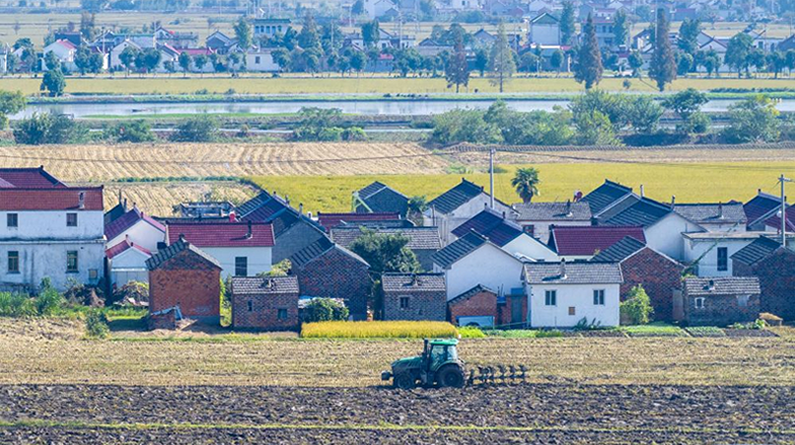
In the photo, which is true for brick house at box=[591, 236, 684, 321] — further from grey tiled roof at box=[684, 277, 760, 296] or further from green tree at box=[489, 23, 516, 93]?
green tree at box=[489, 23, 516, 93]

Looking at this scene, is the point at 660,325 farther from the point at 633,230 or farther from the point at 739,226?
the point at 739,226

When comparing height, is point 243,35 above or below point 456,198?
above

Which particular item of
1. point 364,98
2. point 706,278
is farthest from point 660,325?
point 364,98

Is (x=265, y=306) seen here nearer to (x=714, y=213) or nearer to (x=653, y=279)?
(x=653, y=279)

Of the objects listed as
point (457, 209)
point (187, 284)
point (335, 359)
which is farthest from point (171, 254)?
point (457, 209)

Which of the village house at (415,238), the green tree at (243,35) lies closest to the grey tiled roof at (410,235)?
the village house at (415,238)

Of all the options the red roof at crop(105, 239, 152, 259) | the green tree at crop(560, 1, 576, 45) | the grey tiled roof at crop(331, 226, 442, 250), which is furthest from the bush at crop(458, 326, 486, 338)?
the green tree at crop(560, 1, 576, 45)
